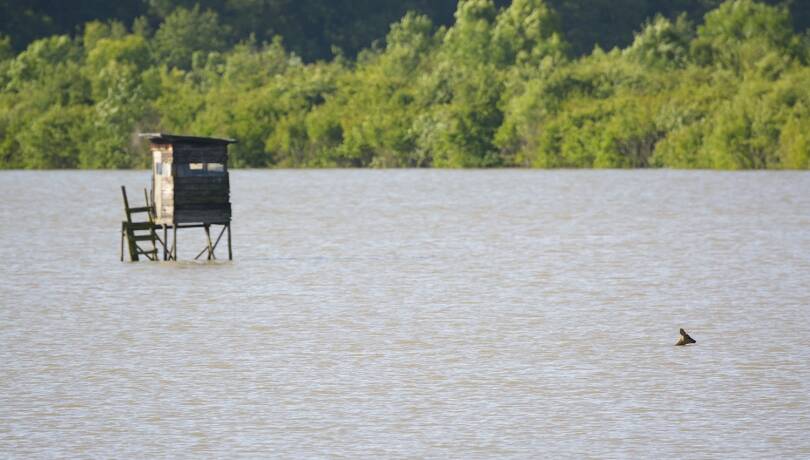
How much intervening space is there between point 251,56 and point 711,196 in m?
53.0

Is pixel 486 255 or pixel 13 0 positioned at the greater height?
pixel 13 0

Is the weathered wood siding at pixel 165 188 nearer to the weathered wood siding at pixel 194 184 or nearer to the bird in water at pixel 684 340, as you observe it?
the weathered wood siding at pixel 194 184

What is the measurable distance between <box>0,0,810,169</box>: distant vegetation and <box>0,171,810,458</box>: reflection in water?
42.3m

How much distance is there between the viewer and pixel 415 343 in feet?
81.7

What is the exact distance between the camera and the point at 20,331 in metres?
26.7

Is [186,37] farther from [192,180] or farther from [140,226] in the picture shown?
[192,180]

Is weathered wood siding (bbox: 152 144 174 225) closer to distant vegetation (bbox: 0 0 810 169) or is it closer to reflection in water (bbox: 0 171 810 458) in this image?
reflection in water (bbox: 0 171 810 458)

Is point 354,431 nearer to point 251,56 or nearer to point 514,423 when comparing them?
point 514,423

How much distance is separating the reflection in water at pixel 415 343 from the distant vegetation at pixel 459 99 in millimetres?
42251

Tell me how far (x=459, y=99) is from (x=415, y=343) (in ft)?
264

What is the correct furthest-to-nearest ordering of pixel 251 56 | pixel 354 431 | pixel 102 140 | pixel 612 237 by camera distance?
1. pixel 251 56
2. pixel 102 140
3. pixel 612 237
4. pixel 354 431

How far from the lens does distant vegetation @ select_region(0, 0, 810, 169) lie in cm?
9575

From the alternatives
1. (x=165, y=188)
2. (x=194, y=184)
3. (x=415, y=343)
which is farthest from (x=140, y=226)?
(x=415, y=343)

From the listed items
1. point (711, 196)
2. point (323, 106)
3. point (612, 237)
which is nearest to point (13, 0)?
point (323, 106)
